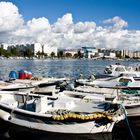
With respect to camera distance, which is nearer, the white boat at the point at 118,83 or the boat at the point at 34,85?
the boat at the point at 34,85

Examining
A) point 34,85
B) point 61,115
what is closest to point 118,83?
point 34,85

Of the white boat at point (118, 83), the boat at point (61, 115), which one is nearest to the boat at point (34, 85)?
the white boat at point (118, 83)

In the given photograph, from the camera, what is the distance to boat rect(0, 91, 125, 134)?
61.2ft

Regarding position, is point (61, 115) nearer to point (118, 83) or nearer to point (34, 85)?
point (34, 85)

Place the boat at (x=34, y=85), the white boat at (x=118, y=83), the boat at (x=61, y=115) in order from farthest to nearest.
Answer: the white boat at (x=118, y=83)
the boat at (x=34, y=85)
the boat at (x=61, y=115)

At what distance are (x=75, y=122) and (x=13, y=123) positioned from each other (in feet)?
14.1

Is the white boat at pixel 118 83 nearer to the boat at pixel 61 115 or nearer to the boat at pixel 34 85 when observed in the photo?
the boat at pixel 34 85

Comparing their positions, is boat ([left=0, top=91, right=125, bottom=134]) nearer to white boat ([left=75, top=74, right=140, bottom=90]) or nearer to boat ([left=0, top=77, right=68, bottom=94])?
boat ([left=0, top=77, right=68, bottom=94])

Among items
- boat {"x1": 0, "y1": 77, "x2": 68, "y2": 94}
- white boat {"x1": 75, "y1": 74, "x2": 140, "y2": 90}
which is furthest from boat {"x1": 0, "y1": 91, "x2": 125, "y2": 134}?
white boat {"x1": 75, "y1": 74, "x2": 140, "y2": 90}

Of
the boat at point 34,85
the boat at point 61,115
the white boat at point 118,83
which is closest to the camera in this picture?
the boat at point 61,115

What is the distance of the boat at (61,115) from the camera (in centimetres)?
1864

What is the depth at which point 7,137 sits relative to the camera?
19766 mm

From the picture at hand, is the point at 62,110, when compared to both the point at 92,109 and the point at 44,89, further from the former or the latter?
the point at 44,89

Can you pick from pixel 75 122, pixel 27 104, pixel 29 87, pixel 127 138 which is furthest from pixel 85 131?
pixel 29 87
